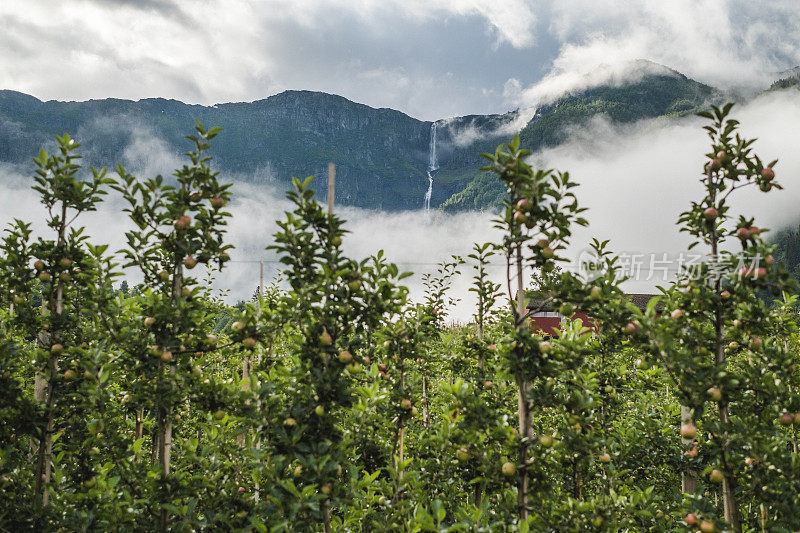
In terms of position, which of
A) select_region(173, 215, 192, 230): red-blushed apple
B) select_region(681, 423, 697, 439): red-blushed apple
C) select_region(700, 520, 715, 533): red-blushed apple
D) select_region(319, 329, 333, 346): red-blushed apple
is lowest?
select_region(700, 520, 715, 533): red-blushed apple

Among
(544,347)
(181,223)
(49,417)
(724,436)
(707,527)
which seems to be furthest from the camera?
(49,417)

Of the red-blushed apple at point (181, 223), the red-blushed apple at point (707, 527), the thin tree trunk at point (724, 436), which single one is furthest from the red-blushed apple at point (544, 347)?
the red-blushed apple at point (181, 223)

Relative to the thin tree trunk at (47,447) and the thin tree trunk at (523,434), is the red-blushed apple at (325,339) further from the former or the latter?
the thin tree trunk at (47,447)

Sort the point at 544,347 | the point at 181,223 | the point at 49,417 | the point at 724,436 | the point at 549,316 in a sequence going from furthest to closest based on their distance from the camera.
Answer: the point at 549,316, the point at 49,417, the point at 181,223, the point at 724,436, the point at 544,347

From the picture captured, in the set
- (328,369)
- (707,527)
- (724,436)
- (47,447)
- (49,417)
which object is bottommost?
(707,527)

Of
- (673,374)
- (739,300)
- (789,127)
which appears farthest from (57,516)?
(789,127)

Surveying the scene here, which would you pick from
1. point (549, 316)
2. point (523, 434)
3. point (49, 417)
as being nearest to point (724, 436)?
point (523, 434)

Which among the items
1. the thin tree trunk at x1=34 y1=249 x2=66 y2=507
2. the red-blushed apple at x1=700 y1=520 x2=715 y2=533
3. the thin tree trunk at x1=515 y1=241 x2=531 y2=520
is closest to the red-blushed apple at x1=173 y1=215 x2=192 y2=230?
the thin tree trunk at x1=34 y1=249 x2=66 y2=507

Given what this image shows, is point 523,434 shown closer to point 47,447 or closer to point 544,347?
point 544,347

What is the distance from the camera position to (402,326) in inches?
185

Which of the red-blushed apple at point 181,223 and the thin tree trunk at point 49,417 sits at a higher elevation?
the red-blushed apple at point 181,223

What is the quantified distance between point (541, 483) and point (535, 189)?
2249mm

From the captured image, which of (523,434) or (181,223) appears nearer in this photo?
(523,434)

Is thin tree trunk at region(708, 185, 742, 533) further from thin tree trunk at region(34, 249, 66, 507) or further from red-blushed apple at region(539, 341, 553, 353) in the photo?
thin tree trunk at region(34, 249, 66, 507)
